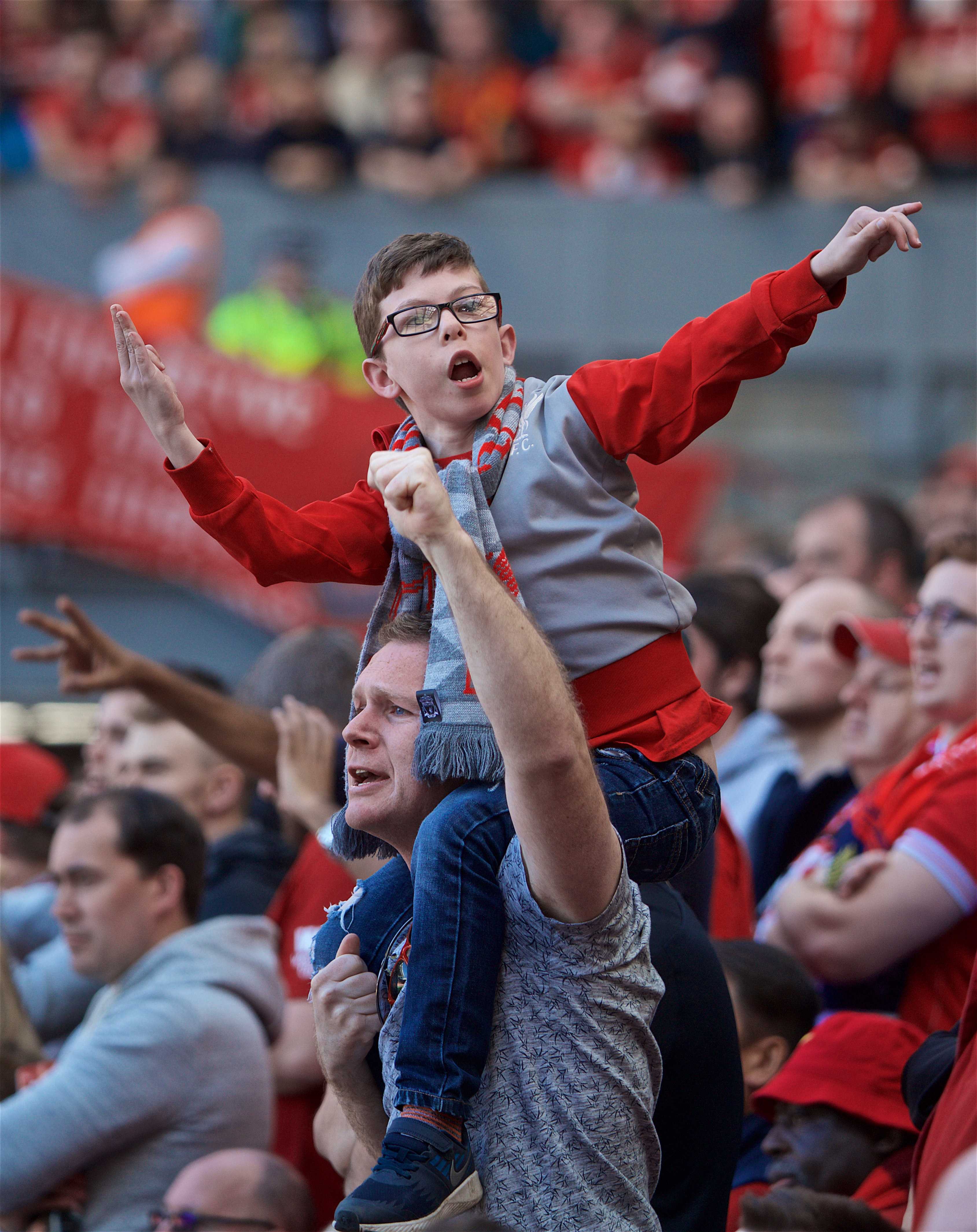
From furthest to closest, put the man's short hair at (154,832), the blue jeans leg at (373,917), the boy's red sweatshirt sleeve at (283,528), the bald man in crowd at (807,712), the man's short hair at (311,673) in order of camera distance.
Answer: the bald man in crowd at (807,712)
the man's short hair at (311,673)
the man's short hair at (154,832)
the blue jeans leg at (373,917)
the boy's red sweatshirt sleeve at (283,528)

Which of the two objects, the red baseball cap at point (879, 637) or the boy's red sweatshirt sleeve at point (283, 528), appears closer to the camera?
the boy's red sweatshirt sleeve at point (283, 528)

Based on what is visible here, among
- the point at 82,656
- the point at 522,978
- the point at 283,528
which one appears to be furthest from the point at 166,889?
the point at 522,978

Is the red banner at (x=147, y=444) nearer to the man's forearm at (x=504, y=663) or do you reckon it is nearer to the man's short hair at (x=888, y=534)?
the man's short hair at (x=888, y=534)

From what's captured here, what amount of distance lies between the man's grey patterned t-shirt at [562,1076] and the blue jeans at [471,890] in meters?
0.04

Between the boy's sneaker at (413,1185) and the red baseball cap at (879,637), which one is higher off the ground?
the red baseball cap at (879,637)

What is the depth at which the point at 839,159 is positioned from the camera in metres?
9.10

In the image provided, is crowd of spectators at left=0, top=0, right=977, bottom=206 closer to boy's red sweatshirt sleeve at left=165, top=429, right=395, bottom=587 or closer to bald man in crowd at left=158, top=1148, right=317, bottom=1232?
bald man in crowd at left=158, top=1148, right=317, bottom=1232

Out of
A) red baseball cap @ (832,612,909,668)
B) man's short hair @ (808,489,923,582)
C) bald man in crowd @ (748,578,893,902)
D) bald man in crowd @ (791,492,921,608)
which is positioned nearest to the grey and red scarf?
red baseball cap @ (832,612,909,668)

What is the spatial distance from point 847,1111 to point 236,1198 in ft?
3.87

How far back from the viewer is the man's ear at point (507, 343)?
2.32m

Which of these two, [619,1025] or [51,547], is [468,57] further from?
[619,1025]

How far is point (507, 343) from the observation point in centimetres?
236

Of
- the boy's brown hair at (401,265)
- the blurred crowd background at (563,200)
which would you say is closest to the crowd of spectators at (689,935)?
the boy's brown hair at (401,265)

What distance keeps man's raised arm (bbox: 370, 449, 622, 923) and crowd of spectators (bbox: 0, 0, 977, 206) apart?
7747 millimetres
